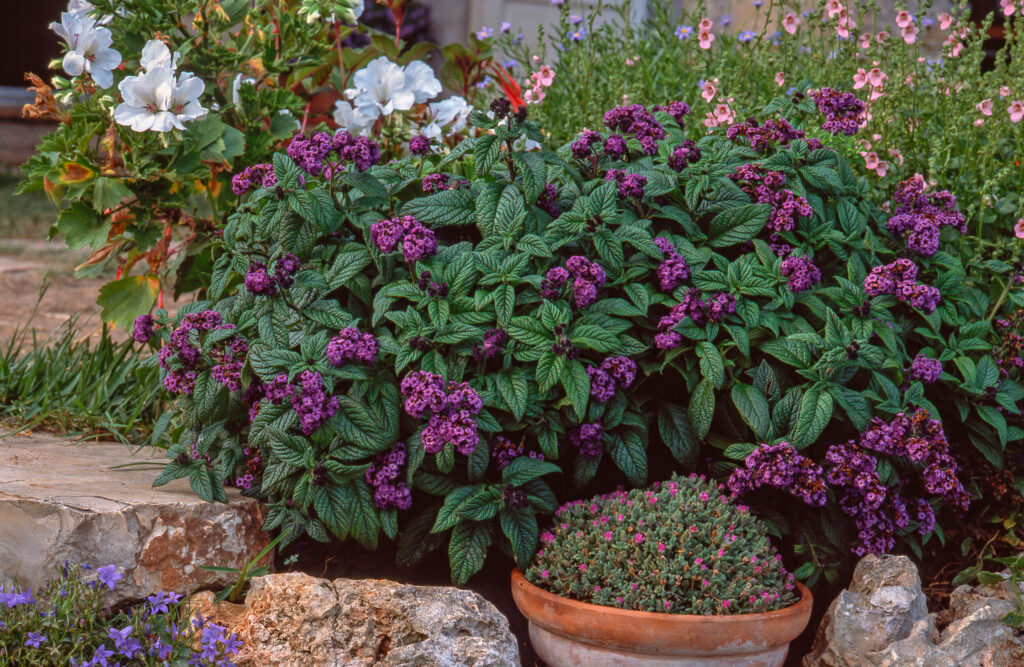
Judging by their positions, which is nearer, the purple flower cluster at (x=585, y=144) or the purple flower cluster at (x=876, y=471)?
the purple flower cluster at (x=876, y=471)

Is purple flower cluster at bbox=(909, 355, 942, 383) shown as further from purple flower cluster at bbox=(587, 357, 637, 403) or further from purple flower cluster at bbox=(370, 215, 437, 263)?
purple flower cluster at bbox=(370, 215, 437, 263)

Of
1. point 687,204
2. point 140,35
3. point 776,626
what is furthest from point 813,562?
point 140,35

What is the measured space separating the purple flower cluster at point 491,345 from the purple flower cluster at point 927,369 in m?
0.93

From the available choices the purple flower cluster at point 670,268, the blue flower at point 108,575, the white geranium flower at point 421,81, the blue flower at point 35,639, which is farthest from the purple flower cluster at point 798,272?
the blue flower at point 35,639

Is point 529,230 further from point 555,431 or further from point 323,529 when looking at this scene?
point 323,529

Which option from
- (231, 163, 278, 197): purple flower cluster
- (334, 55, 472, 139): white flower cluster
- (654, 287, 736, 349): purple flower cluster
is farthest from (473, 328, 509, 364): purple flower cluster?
(334, 55, 472, 139): white flower cluster

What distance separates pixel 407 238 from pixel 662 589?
89cm

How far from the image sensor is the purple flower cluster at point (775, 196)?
2.24m

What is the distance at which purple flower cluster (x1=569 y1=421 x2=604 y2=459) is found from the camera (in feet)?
6.85

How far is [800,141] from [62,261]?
4.95 meters

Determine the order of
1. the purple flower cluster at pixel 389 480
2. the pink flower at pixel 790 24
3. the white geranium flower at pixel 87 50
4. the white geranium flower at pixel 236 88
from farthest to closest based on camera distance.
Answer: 1. the pink flower at pixel 790 24
2. the white geranium flower at pixel 236 88
3. the white geranium flower at pixel 87 50
4. the purple flower cluster at pixel 389 480

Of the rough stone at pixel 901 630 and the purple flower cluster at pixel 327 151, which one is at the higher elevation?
the purple flower cluster at pixel 327 151

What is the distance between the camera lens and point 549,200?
2338 millimetres

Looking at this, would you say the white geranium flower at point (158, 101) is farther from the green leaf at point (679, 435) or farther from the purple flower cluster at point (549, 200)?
the green leaf at point (679, 435)
